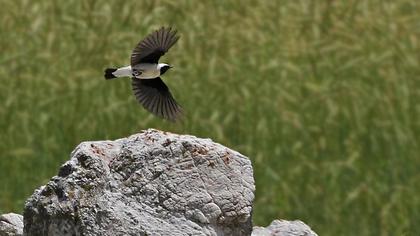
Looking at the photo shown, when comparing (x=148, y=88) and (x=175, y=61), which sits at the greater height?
(x=175, y=61)

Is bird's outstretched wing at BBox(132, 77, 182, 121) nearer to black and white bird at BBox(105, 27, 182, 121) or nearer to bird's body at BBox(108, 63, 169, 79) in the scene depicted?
black and white bird at BBox(105, 27, 182, 121)

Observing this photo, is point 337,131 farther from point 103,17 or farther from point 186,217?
point 186,217

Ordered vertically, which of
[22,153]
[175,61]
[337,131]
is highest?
[175,61]

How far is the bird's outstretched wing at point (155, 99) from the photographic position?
13.8 ft

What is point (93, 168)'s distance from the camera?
12.1 feet

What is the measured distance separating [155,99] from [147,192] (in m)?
0.58

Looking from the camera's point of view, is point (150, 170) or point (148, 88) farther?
point (148, 88)

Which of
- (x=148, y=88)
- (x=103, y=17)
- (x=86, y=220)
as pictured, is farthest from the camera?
(x=103, y=17)

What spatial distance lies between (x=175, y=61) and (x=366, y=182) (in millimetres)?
1396

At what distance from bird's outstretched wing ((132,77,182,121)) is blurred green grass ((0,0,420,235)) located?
4.76 ft

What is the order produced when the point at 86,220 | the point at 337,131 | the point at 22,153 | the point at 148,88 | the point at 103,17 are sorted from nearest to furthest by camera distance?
the point at 86,220 < the point at 148,88 < the point at 22,153 < the point at 337,131 < the point at 103,17

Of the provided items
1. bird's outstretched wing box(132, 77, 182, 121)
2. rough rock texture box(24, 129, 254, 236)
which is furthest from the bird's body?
rough rock texture box(24, 129, 254, 236)

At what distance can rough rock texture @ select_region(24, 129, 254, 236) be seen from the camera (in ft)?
12.0

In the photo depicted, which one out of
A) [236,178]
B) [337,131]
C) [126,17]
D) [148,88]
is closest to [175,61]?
[126,17]
